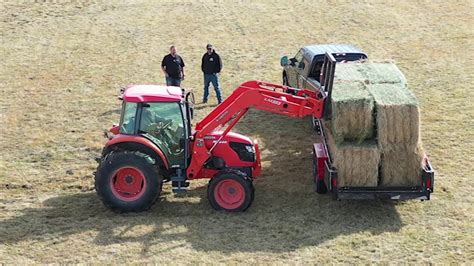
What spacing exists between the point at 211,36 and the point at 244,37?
120 centimetres

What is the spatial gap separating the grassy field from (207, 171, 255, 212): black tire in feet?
0.81

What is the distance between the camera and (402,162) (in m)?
10.8

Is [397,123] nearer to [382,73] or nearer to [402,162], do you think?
[402,162]

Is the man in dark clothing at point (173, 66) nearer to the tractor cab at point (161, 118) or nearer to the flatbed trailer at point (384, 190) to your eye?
the tractor cab at point (161, 118)

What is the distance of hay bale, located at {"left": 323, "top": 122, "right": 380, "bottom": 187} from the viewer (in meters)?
10.8

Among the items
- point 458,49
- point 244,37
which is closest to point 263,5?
point 244,37

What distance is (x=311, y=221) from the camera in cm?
1104

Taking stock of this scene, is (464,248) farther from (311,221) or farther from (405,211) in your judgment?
(311,221)

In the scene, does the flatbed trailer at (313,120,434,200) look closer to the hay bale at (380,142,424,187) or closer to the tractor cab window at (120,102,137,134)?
the hay bale at (380,142,424,187)

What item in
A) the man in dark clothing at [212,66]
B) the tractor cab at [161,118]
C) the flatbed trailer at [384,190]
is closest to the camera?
the flatbed trailer at [384,190]

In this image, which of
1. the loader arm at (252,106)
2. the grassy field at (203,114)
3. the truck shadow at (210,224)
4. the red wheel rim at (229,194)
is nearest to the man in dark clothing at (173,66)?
the grassy field at (203,114)

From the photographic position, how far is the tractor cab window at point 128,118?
11.2 m

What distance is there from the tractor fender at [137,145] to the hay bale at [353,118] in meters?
3.03

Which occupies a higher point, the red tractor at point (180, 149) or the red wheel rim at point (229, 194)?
the red tractor at point (180, 149)
